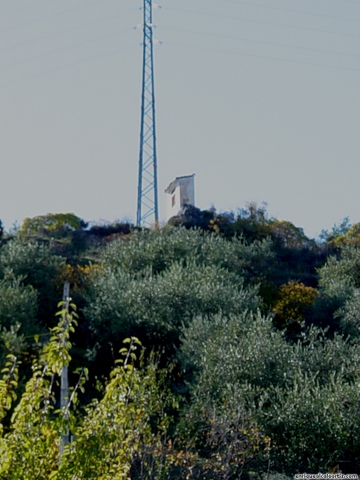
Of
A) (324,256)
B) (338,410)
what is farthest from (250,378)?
(324,256)

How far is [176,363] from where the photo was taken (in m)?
24.6

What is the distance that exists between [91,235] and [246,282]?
43.4ft

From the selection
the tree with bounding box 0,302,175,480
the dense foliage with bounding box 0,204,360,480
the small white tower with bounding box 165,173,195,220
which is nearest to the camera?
the tree with bounding box 0,302,175,480

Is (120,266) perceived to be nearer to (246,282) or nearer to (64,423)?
(246,282)

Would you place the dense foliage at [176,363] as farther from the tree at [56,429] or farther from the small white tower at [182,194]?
the small white tower at [182,194]

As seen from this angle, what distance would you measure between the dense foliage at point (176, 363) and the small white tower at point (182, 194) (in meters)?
6.50

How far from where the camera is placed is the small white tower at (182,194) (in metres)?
48.5

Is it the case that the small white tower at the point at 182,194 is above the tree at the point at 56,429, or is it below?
above

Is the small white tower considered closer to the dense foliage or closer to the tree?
the dense foliage

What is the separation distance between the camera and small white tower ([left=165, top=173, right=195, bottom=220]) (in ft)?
159

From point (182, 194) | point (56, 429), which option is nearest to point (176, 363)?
point (56, 429)

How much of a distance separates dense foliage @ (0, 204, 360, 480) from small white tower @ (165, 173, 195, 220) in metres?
6.50

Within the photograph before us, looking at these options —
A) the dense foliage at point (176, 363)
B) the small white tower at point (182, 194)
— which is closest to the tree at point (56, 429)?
the dense foliage at point (176, 363)

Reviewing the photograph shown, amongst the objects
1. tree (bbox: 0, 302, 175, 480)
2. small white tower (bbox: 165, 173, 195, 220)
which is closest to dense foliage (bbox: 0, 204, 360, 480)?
tree (bbox: 0, 302, 175, 480)
